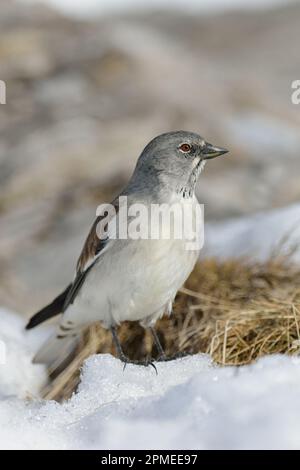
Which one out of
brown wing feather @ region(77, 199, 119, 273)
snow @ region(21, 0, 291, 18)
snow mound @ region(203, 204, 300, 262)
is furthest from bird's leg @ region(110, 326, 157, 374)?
snow @ region(21, 0, 291, 18)

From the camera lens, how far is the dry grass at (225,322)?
15.0 ft

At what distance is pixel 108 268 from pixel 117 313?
275 millimetres

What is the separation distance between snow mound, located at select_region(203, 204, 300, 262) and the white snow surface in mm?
2241

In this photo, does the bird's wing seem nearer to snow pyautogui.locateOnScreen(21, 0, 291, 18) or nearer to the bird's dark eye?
the bird's dark eye

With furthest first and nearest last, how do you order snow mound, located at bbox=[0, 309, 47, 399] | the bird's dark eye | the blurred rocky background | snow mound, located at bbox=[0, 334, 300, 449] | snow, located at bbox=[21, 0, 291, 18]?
snow, located at bbox=[21, 0, 291, 18] < the blurred rocky background < snow mound, located at bbox=[0, 309, 47, 399] < the bird's dark eye < snow mound, located at bbox=[0, 334, 300, 449]

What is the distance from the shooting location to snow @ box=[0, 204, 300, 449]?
3.07 m

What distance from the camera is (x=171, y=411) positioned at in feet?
10.8

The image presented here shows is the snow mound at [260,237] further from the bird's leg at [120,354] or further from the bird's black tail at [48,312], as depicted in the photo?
the bird's leg at [120,354]

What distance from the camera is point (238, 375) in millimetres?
3346

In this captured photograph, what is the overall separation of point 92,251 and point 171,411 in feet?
6.23

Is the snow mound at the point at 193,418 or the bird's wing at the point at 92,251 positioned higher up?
the bird's wing at the point at 92,251

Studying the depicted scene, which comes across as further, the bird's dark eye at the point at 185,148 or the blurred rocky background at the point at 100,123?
the blurred rocky background at the point at 100,123

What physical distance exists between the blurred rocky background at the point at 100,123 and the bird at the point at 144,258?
1918mm

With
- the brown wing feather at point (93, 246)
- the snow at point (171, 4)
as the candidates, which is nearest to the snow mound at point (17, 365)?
the brown wing feather at point (93, 246)
